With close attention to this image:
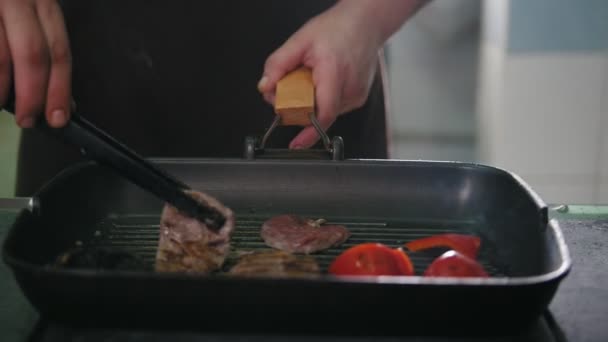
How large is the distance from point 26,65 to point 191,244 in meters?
0.26

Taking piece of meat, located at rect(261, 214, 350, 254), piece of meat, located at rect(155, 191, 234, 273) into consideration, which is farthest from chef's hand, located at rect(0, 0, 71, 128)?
piece of meat, located at rect(261, 214, 350, 254)

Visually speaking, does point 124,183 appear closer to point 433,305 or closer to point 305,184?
point 305,184

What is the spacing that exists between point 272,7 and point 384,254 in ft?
2.43

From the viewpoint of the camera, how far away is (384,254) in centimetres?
76

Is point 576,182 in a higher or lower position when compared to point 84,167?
lower

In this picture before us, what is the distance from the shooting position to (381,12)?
3.96 ft

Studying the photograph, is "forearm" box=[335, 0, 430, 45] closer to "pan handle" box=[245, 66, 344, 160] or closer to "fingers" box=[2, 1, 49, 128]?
"pan handle" box=[245, 66, 344, 160]

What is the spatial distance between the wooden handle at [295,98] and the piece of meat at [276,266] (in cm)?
29

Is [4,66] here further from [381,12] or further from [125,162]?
[381,12]

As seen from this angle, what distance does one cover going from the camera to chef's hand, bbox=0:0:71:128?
2.60ft

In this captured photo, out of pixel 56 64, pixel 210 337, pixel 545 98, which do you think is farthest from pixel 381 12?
pixel 545 98

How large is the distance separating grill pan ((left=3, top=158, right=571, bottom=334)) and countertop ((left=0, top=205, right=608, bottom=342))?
16 millimetres

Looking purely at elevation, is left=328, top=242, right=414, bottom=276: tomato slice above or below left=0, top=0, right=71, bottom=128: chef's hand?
below

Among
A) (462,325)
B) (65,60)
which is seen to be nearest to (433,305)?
(462,325)
